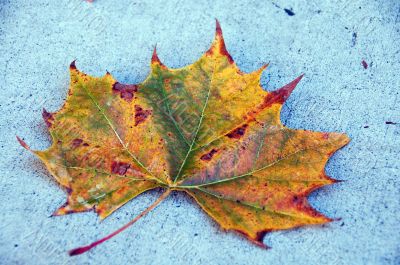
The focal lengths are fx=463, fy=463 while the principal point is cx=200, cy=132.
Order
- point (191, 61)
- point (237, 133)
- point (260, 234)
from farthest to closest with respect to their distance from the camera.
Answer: point (191, 61), point (237, 133), point (260, 234)

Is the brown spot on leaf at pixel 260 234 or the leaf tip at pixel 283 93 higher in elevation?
the leaf tip at pixel 283 93

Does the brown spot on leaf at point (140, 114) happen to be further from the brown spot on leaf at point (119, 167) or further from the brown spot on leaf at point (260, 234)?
the brown spot on leaf at point (260, 234)

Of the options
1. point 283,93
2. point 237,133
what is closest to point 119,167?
point 237,133

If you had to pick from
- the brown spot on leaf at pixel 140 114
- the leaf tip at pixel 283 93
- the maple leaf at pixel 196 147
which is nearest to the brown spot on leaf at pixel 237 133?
the maple leaf at pixel 196 147

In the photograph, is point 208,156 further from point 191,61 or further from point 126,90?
point 191,61

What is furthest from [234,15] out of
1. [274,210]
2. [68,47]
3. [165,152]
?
[274,210]

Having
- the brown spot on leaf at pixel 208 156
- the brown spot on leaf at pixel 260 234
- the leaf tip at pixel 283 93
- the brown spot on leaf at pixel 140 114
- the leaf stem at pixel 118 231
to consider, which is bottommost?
the leaf stem at pixel 118 231
